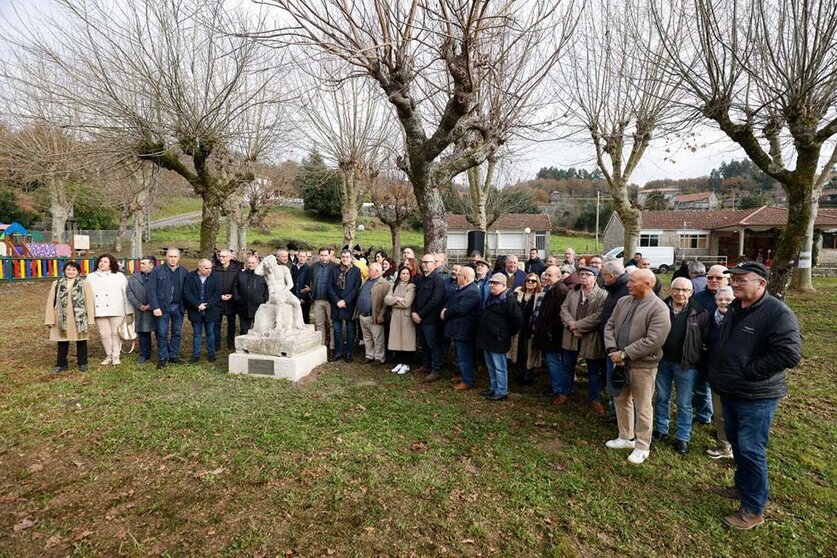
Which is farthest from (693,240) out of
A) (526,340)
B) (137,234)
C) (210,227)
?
(137,234)

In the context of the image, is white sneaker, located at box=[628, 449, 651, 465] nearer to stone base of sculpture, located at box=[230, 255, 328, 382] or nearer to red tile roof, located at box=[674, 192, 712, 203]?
stone base of sculpture, located at box=[230, 255, 328, 382]

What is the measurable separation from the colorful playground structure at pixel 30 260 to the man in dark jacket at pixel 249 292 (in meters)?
9.90

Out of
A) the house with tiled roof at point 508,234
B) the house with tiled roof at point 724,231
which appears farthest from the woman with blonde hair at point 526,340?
the house with tiled roof at point 508,234

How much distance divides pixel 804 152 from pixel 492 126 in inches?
217

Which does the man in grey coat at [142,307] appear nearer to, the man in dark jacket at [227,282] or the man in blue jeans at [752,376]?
the man in dark jacket at [227,282]

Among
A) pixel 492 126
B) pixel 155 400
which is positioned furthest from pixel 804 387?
pixel 155 400

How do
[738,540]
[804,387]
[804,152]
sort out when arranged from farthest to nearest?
1. [804,152]
2. [804,387]
3. [738,540]

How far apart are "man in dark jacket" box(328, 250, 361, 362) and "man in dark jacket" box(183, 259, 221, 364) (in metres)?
1.89

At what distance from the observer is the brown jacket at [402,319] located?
22.3 feet

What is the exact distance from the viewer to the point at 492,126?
8.83 meters

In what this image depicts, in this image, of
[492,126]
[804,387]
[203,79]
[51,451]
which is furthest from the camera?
[203,79]

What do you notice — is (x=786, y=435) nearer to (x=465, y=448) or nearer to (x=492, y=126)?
(x=465, y=448)

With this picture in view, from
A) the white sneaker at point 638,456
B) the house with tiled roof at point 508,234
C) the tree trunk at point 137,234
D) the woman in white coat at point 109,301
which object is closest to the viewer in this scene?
the white sneaker at point 638,456

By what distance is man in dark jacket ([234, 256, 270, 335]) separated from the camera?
24.6 feet
